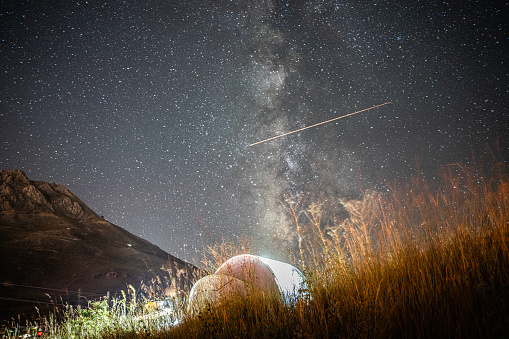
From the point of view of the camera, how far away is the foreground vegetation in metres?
1.72

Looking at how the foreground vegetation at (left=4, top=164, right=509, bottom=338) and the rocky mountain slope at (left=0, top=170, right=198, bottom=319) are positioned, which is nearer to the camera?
the foreground vegetation at (left=4, top=164, right=509, bottom=338)

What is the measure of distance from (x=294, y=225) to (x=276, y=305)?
3.39 feet

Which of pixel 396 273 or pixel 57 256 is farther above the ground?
pixel 57 256

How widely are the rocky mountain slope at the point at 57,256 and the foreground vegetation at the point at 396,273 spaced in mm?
6268

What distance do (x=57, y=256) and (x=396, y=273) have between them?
1169 inches

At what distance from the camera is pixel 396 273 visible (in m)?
2.19

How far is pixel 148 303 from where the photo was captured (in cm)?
428

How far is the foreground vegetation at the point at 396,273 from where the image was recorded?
172 centimetres

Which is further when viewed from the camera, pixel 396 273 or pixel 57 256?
pixel 57 256

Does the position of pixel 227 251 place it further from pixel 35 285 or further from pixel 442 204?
pixel 35 285

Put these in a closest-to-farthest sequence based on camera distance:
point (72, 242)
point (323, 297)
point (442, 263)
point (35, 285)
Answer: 1. point (442, 263)
2. point (323, 297)
3. point (35, 285)
4. point (72, 242)

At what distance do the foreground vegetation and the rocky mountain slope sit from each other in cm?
627

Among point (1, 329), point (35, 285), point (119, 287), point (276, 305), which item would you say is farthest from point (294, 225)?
point (35, 285)

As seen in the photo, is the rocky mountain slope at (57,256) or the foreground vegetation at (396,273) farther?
the rocky mountain slope at (57,256)
